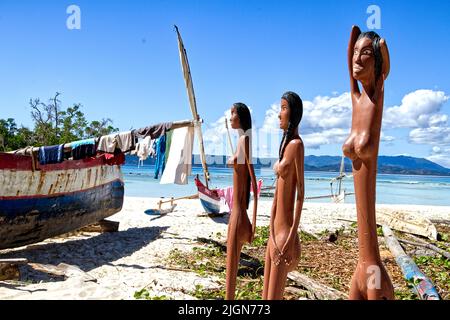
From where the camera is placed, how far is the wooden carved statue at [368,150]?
2809 millimetres

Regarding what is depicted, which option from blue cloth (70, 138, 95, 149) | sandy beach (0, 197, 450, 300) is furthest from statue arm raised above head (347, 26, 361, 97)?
blue cloth (70, 138, 95, 149)

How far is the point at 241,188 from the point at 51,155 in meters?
5.85

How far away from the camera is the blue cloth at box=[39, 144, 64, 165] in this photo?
8623mm

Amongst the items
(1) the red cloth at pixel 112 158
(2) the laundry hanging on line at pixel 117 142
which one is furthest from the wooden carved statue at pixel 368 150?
(1) the red cloth at pixel 112 158

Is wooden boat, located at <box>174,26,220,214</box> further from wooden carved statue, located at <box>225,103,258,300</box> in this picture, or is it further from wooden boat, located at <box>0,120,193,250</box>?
wooden carved statue, located at <box>225,103,258,300</box>

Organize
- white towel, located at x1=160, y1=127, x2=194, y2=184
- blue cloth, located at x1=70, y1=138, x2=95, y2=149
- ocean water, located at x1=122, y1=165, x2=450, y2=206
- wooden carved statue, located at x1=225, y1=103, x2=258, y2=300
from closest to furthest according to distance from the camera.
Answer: wooden carved statue, located at x1=225, y1=103, x2=258, y2=300 < blue cloth, located at x1=70, y1=138, x2=95, y2=149 < white towel, located at x1=160, y1=127, x2=194, y2=184 < ocean water, located at x1=122, y1=165, x2=450, y2=206

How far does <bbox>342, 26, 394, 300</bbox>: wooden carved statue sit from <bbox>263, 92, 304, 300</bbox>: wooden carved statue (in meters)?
0.68

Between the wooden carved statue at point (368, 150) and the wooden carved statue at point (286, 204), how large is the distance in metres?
0.68

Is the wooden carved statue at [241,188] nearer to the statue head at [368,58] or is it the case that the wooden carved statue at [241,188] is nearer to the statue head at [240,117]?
the statue head at [240,117]

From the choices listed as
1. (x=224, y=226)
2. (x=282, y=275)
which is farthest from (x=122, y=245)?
(x=282, y=275)
